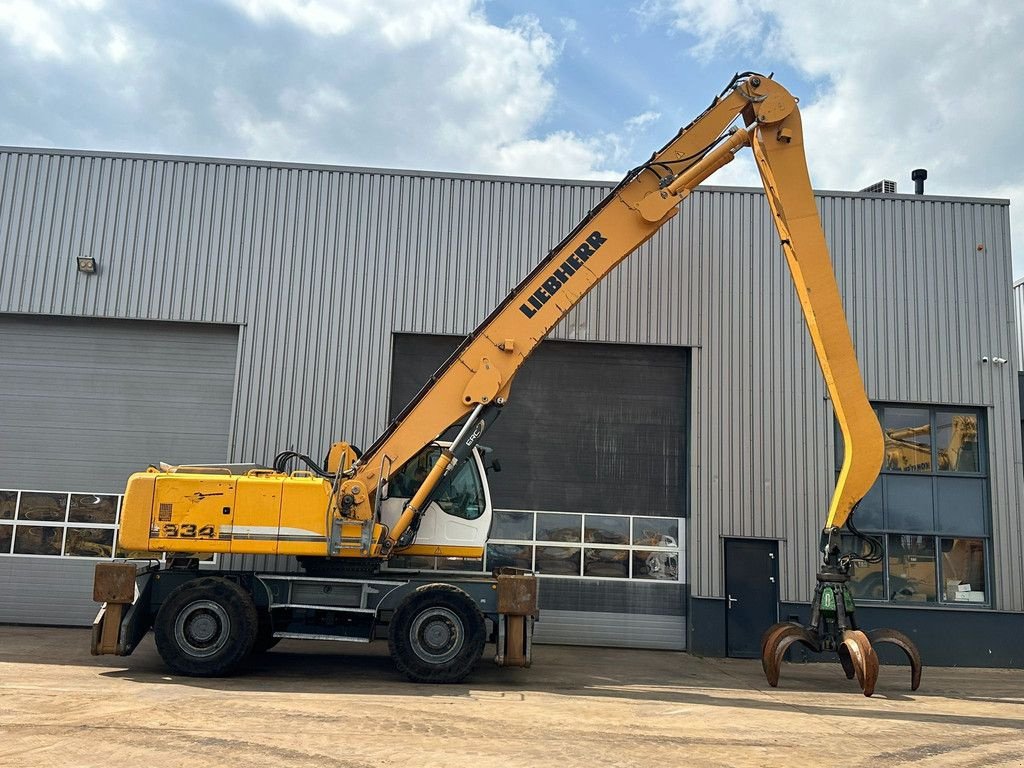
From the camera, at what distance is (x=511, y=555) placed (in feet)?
47.2

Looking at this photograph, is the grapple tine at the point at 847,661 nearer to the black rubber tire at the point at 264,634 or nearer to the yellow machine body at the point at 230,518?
the yellow machine body at the point at 230,518

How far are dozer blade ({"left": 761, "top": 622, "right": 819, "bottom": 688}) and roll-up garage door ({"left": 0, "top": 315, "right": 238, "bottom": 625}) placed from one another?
9.67 meters

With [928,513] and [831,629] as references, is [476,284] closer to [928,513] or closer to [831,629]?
[831,629]

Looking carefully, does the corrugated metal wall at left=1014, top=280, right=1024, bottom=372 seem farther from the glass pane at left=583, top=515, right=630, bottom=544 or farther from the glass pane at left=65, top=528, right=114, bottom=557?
the glass pane at left=65, top=528, right=114, bottom=557

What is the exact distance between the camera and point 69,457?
14.7 meters

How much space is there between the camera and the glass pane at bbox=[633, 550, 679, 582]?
14336 millimetres

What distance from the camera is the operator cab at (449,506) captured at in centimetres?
1105

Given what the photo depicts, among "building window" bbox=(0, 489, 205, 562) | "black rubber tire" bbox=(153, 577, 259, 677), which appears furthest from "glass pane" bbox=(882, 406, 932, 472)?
"building window" bbox=(0, 489, 205, 562)

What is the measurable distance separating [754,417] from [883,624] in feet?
13.4

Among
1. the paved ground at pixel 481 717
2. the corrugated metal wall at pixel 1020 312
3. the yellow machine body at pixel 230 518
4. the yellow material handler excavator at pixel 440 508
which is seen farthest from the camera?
the corrugated metal wall at pixel 1020 312

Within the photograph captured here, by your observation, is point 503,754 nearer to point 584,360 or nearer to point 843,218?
point 584,360

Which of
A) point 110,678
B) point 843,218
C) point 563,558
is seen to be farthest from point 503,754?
point 843,218

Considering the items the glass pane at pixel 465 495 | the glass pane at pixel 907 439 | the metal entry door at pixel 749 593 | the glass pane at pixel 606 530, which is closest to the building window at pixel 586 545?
the glass pane at pixel 606 530

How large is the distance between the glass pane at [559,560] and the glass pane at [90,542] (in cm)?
755
